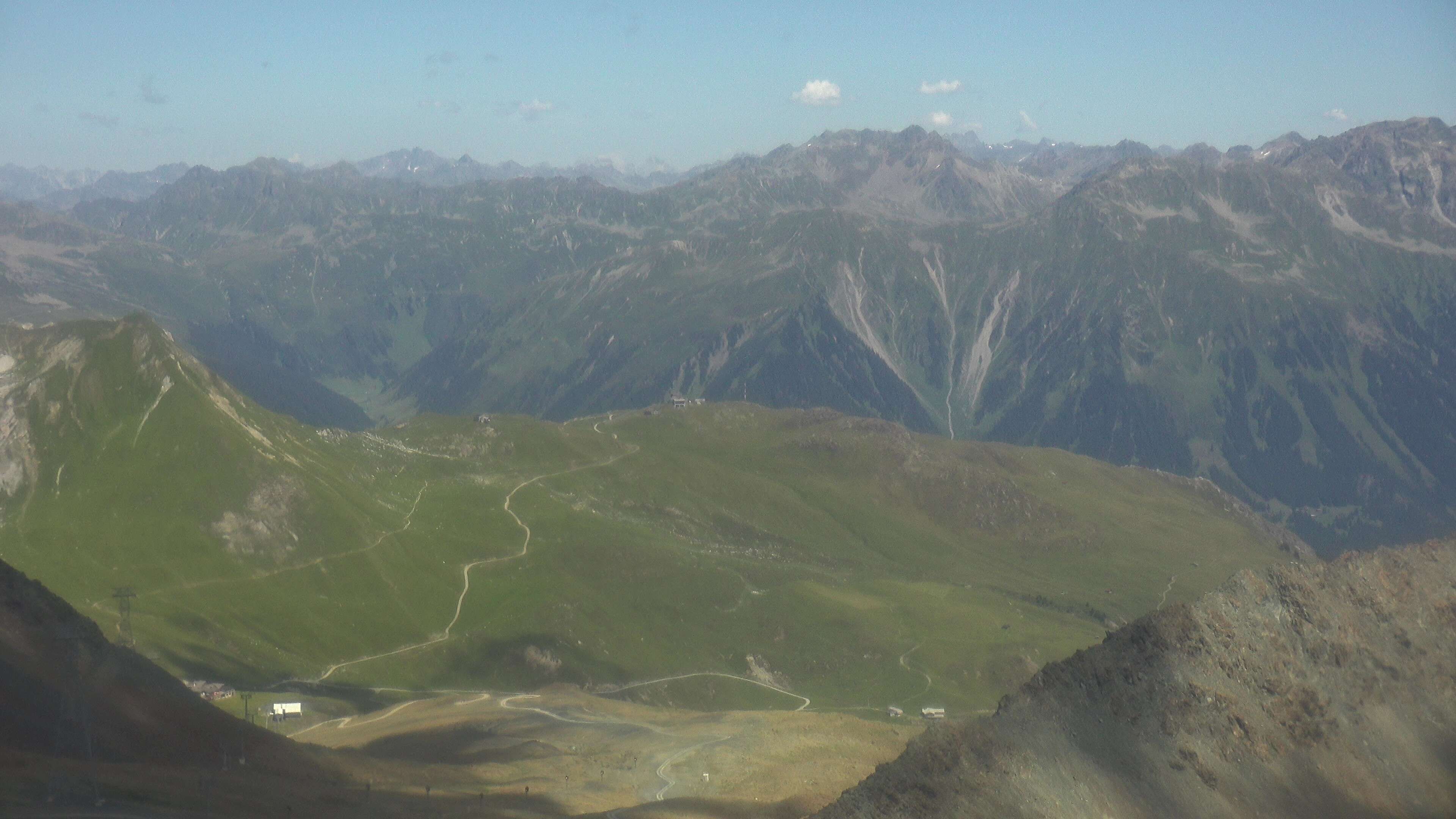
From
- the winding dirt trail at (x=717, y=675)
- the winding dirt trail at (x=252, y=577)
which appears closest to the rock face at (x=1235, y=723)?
the winding dirt trail at (x=717, y=675)

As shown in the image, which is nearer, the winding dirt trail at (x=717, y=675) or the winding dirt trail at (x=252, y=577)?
the winding dirt trail at (x=252, y=577)

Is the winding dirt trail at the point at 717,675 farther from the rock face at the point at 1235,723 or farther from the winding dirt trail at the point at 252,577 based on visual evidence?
the rock face at the point at 1235,723

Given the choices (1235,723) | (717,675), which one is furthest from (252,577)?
(1235,723)

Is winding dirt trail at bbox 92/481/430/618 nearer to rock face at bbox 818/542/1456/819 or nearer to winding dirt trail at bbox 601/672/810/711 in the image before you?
winding dirt trail at bbox 601/672/810/711

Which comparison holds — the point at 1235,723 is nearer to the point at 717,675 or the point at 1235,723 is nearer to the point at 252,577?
the point at 717,675

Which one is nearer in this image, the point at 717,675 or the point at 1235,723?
the point at 1235,723

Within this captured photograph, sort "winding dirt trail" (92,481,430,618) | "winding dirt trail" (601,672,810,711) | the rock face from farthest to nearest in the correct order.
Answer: "winding dirt trail" (601,672,810,711) < "winding dirt trail" (92,481,430,618) < the rock face

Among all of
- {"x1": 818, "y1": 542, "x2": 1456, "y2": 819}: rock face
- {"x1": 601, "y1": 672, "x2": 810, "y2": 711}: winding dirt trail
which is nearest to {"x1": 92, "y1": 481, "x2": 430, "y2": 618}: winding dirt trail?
{"x1": 601, "y1": 672, "x2": 810, "y2": 711}: winding dirt trail

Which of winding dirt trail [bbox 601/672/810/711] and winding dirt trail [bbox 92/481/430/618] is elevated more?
winding dirt trail [bbox 92/481/430/618]

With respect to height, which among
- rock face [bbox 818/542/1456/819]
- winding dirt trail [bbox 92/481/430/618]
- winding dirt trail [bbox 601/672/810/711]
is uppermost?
A: rock face [bbox 818/542/1456/819]
